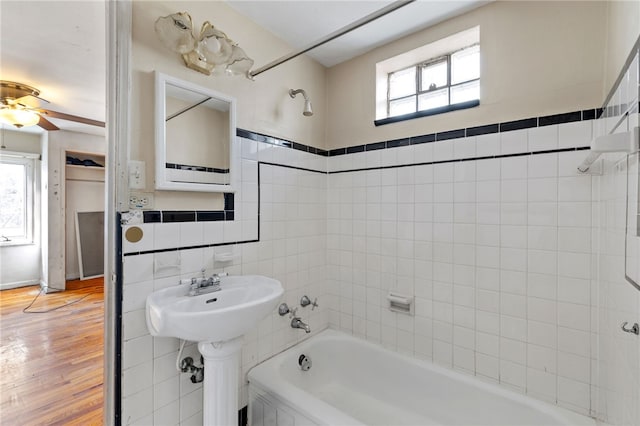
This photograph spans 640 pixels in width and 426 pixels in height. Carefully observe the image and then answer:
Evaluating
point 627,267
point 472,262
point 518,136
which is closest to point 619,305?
point 627,267

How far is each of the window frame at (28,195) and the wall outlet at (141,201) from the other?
4128 mm

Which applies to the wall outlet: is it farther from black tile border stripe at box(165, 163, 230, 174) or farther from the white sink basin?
the white sink basin

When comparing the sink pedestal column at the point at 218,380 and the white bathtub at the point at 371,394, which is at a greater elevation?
the sink pedestal column at the point at 218,380

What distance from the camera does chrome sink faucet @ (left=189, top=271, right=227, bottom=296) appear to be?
4.39ft

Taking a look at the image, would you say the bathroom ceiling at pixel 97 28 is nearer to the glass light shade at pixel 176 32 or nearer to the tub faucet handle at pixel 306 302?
the glass light shade at pixel 176 32

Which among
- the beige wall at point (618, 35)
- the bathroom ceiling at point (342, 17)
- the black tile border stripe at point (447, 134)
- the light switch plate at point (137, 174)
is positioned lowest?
the light switch plate at point (137, 174)

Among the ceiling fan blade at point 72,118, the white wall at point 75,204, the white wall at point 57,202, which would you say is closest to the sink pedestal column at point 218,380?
the ceiling fan blade at point 72,118

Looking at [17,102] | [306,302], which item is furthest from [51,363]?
[17,102]

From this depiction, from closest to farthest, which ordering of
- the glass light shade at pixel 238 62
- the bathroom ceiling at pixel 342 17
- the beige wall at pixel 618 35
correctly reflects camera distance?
the beige wall at pixel 618 35
the glass light shade at pixel 238 62
the bathroom ceiling at pixel 342 17

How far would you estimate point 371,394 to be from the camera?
6.23 ft

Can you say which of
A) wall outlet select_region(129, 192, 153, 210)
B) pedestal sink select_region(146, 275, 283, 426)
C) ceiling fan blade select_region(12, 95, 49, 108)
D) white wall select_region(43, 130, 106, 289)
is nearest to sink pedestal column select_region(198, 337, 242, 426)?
pedestal sink select_region(146, 275, 283, 426)

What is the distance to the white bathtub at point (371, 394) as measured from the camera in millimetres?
1392

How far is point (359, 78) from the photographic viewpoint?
6.99 feet

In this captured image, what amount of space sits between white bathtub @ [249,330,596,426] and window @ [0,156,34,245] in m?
4.38
